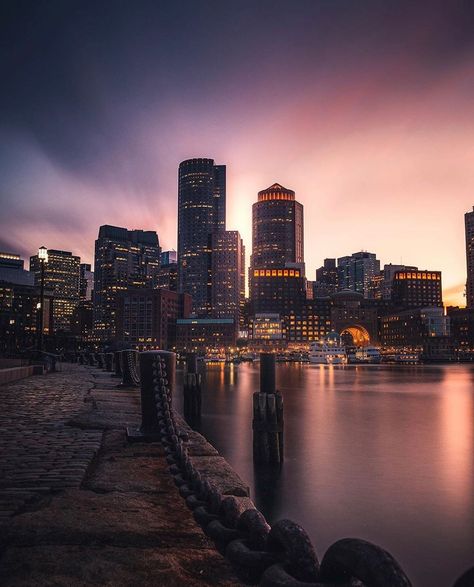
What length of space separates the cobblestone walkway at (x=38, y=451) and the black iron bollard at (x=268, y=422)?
7.27m

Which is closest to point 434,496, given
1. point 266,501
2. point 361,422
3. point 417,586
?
point 266,501

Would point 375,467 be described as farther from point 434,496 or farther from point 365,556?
point 365,556

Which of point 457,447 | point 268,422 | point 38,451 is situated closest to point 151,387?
point 38,451

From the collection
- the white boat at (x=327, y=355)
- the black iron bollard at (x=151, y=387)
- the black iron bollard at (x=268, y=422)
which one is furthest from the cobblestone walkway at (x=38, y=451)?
the white boat at (x=327, y=355)

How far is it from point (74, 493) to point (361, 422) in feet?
96.7

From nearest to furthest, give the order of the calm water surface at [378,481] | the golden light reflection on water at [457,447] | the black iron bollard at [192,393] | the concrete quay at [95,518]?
the concrete quay at [95,518], the calm water surface at [378,481], the golden light reflection on water at [457,447], the black iron bollard at [192,393]

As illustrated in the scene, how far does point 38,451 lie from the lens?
287 inches

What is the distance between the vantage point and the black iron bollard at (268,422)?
59.2 ft

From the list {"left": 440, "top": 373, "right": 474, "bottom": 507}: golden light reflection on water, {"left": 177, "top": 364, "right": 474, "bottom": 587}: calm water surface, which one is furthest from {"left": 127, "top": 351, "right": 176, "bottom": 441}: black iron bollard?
{"left": 440, "top": 373, "right": 474, "bottom": 507}: golden light reflection on water

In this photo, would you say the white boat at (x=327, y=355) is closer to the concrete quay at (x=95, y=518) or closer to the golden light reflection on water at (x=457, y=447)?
the golden light reflection on water at (x=457, y=447)

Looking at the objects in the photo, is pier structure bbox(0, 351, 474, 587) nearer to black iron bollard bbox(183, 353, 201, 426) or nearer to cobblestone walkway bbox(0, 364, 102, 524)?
cobblestone walkway bbox(0, 364, 102, 524)

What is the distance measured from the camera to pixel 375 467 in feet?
61.6

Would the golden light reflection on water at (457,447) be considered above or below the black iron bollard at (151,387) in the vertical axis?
below

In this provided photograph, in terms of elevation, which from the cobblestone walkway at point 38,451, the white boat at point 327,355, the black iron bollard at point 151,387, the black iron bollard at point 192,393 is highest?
the black iron bollard at point 151,387
